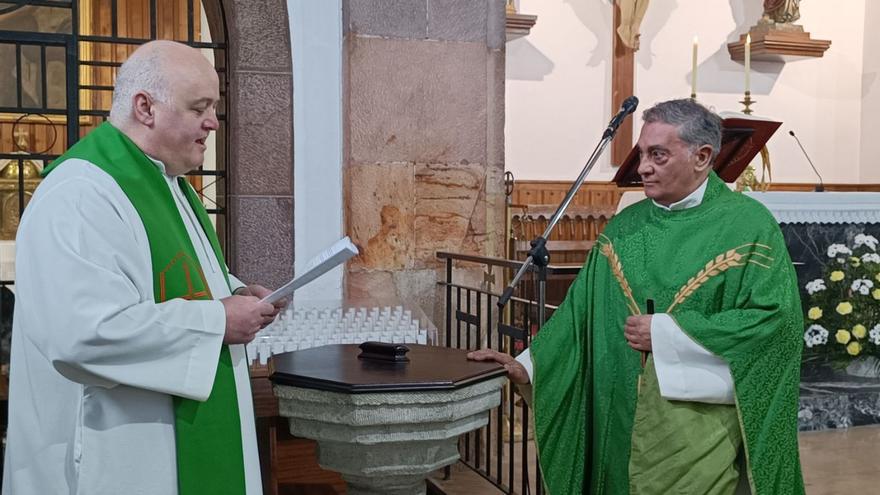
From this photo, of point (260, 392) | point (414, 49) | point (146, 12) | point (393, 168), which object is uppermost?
point (146, 12)

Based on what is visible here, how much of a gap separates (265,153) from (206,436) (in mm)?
3230

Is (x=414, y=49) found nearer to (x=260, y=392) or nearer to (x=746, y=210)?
(x=260, y=392)

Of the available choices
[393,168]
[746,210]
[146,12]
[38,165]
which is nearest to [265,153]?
[393,168]

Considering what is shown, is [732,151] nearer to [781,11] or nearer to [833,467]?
[833,467]

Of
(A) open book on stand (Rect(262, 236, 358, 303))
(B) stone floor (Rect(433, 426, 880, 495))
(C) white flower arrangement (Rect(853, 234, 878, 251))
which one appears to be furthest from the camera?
(C) white flower arrangement (Rect(853, 234, 878, 251))

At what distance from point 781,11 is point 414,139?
7.09 meters

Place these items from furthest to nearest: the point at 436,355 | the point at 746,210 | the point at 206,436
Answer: the point at 436,355
the point at 746,210
the point at 206,436

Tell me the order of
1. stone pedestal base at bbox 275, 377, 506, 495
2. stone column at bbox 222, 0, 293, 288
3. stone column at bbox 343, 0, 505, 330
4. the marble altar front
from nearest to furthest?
stone pedestal base at bbox 275, 377, 506, 495 → stone column at bbox 343, 0, 505, 330 → stone column at bbox 222, 0, 293, 288 → the marble altar front

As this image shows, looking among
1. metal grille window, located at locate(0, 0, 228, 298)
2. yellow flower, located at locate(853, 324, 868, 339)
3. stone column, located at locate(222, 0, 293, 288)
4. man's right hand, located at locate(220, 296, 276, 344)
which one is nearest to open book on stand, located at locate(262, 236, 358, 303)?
man's right hand, located at locate(220, 296, 276, 344)

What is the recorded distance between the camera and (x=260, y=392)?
12.6ft

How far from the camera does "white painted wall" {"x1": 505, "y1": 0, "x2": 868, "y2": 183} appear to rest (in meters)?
10.5

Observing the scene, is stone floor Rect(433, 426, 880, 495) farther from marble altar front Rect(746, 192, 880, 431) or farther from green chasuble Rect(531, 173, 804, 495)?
green chasuble Rect(531, 173, 804, 495)

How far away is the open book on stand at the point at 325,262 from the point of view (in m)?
2.17

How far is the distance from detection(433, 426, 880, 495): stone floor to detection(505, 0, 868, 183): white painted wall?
5069mm
